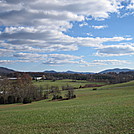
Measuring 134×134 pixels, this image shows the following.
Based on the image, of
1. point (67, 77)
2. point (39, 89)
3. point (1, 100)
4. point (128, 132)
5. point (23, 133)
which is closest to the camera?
point (128, 132)

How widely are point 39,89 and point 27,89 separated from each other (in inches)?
172

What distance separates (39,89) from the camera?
65875 mm

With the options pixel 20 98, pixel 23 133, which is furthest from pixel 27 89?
pixel 23 133

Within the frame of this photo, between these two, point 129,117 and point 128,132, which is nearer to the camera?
point 128,132

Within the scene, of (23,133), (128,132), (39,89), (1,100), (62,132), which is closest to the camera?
(128,132)

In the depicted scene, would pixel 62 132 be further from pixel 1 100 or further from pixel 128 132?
pixel 1 100

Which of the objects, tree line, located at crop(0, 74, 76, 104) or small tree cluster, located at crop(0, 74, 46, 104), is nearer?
tree line, located at crop(0, 74, 76, 104)

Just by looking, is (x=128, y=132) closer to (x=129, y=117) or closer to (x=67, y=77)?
(x=129, y=117)

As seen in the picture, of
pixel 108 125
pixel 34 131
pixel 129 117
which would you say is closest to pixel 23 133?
pixel 34 131

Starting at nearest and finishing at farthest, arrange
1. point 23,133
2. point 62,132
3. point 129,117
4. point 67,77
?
point 62,132 < point 23,133 < point 129,117 < point 67,77

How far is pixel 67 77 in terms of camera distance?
14038 cm

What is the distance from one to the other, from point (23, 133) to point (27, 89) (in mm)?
54148

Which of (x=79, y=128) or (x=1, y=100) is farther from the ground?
(x=79, y=128)

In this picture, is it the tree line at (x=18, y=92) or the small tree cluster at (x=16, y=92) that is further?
the small tree cluster at (x=16, y=92)
